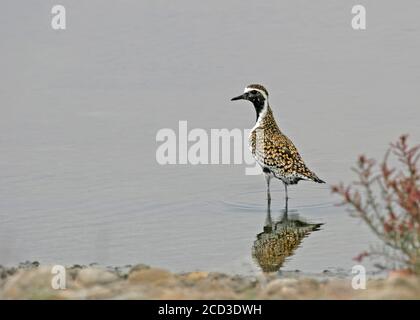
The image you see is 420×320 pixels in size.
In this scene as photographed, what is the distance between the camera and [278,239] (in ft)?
41.5

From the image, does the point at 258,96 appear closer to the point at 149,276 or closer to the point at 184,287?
the point at 149,276

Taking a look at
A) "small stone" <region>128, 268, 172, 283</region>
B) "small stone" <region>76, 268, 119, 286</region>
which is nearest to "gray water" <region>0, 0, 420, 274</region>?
"small stone" <region>76, 268, 119, 286</region>

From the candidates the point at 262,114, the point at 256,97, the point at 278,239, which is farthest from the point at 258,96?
the point at 278,239

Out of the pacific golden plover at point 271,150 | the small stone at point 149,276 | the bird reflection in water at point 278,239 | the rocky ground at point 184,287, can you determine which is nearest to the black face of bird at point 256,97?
the pacific golden plover at point 271,150

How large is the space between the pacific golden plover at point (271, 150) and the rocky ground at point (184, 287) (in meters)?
4.40

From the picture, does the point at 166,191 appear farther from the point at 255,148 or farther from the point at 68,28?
the point at 68,28

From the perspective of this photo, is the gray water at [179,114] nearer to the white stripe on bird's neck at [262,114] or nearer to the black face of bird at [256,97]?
the white stripe on bird's neck at [262,114]

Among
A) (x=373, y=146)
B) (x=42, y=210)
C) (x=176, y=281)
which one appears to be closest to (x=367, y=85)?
(x=373, y=146)

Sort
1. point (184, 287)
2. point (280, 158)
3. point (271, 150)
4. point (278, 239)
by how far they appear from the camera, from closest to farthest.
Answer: point (184, 287), point (278, 239), point (280, 158), point (271, 150)

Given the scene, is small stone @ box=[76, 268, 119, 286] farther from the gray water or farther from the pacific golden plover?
the pacific golden plover

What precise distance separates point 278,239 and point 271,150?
2.21m

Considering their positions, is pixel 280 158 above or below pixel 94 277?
above

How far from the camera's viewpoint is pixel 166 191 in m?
14.4

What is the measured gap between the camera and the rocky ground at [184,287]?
27.1 feet
